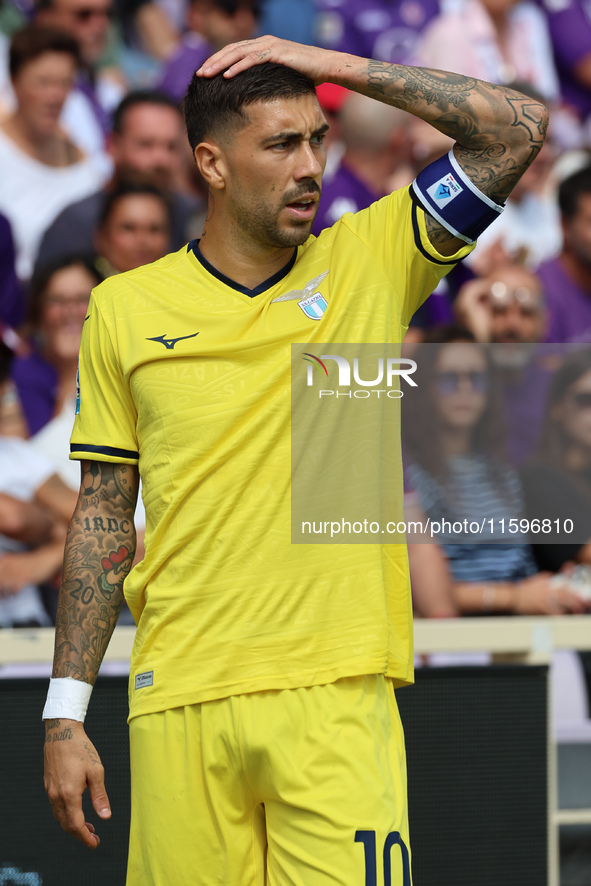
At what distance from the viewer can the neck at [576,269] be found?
540 centimetres

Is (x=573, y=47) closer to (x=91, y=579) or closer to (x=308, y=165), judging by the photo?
(x=308, y=165)

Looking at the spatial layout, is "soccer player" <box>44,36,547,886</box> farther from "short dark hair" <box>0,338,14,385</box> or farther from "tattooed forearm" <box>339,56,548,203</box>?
"short dark hair" <box>0,338,14,385</box>

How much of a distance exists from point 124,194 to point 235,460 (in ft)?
10.1

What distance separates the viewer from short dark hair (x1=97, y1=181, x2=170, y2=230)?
15.4 feet

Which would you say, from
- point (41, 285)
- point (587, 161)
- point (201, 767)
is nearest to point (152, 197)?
point (41, 285)

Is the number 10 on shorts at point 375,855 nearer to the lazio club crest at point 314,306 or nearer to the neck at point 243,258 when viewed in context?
the lazio club crest at point 314,306

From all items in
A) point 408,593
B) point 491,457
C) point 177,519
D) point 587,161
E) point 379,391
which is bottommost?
point 408,593

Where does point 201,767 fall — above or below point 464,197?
below

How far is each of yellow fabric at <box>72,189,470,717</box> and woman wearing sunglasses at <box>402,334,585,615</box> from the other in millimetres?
2442

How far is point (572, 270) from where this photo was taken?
5.41 metres

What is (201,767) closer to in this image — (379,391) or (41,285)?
(379,391)

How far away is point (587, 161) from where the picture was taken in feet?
18.4

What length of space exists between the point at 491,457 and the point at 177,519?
2.92 metres

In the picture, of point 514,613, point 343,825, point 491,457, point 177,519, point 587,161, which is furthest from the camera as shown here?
point 587,161
